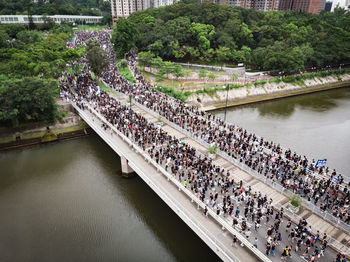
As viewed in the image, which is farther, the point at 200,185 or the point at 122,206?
the point at 122,206

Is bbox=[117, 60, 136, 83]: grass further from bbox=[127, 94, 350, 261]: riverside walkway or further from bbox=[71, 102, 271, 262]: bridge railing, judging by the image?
bbox=[127, 94, 350, 261]: riverside walkway

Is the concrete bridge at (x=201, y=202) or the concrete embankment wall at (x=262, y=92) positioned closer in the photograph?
the concrete bridge at (x=201, y=202)

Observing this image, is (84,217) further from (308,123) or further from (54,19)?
(54,19)

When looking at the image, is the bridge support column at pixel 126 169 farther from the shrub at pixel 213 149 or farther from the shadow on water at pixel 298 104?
the shadow on water at pixel 298 104

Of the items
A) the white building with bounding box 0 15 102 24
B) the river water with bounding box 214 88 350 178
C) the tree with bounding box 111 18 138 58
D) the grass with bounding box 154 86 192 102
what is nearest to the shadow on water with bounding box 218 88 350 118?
the river water with bounding box 214 88 350 178

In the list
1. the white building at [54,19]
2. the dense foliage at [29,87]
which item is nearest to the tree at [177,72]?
the dense foliage at [29,87]

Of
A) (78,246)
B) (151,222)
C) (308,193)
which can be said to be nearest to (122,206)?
(151,222)

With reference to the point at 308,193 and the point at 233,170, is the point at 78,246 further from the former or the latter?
the point at 308,193
